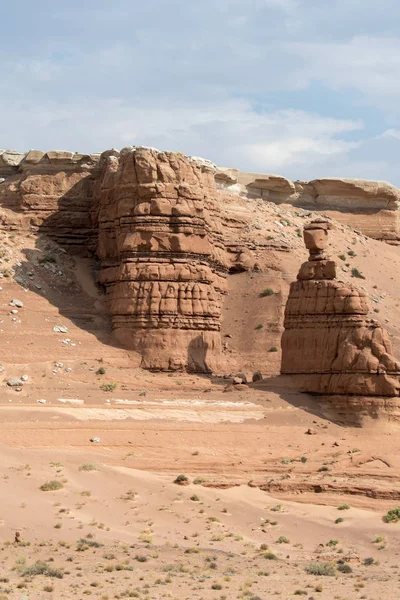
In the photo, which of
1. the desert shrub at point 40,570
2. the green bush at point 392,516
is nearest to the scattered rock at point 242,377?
the green bush at point 392,516

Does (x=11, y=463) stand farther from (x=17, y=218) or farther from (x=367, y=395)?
(x=17, y=218)

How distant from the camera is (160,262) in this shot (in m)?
53.2

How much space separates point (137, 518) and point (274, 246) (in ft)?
98.8

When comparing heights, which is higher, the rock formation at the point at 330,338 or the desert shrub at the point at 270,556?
the rock formation at the point at 330,338

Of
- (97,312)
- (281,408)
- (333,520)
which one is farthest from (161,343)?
(333,520)

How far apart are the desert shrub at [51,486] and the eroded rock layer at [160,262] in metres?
16.6

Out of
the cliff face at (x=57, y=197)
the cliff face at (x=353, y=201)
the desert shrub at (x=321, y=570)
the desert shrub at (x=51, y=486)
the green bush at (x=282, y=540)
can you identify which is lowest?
the green bush at (x=282, y=540)

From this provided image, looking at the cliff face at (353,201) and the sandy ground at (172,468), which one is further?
the cliff face at (353,201)

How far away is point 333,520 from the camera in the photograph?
122 ft

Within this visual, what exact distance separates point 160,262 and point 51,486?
19728mm

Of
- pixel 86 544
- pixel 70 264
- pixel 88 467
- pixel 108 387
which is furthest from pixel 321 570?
pixel 70 264

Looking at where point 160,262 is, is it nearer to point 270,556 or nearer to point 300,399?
point 300,399

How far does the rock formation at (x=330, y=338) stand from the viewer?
156 feet

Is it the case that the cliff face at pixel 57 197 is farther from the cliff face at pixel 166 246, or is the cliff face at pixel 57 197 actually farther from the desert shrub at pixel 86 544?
the desert shrub at pixel 86 544
